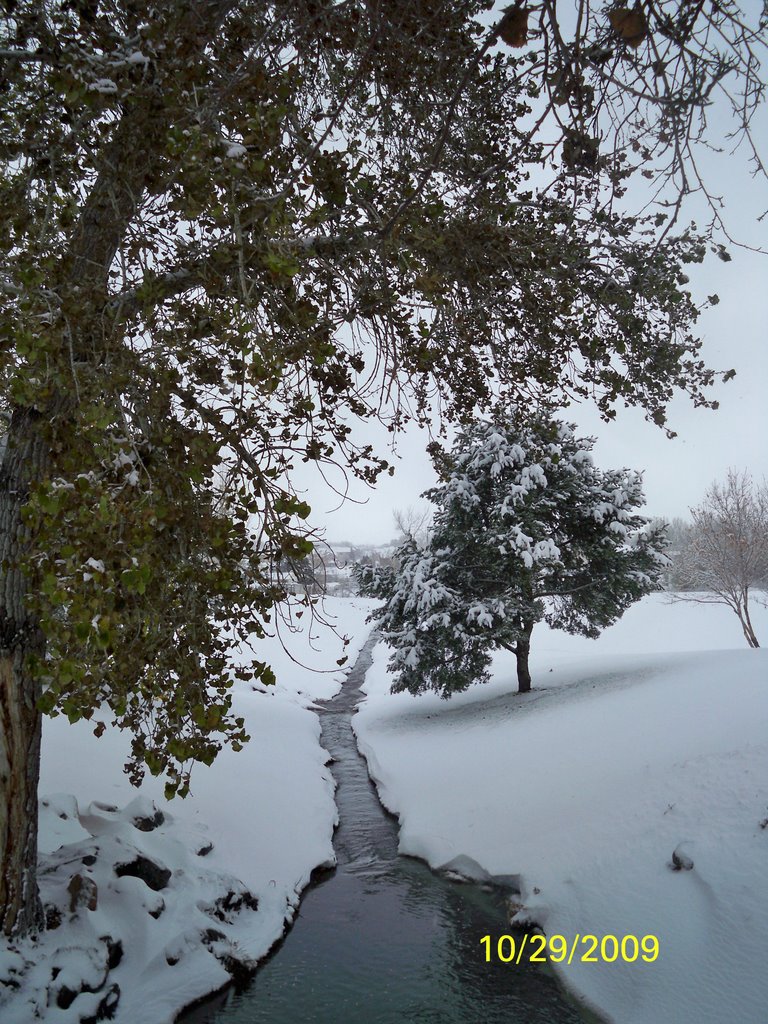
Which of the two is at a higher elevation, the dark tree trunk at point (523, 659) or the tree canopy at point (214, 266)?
the tree canopy at point (214, 266)

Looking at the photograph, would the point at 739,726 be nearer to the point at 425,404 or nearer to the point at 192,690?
the point at 425,404

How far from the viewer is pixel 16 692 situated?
182 inches

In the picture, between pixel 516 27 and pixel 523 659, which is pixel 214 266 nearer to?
pixel 516 27

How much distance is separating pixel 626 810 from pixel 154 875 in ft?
18.5

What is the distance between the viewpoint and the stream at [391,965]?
17.6ft

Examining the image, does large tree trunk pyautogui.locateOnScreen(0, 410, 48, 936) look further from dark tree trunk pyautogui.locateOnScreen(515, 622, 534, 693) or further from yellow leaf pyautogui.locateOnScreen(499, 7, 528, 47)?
dark tree trunk pyautogui.locateOnScreen(515, 622, 534, 693)

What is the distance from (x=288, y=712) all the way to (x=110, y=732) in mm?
6486

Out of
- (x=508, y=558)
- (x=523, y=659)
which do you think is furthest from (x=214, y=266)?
(x=523, y=659)

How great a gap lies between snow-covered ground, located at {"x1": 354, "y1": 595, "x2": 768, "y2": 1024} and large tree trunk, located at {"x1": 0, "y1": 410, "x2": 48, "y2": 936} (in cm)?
462

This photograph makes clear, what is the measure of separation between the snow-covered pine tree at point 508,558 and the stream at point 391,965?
612 cm

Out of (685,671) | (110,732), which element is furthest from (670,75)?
(110,732)
